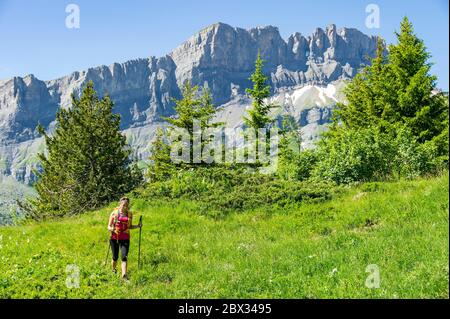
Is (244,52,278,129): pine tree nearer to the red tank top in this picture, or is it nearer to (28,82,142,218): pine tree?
(28,82,142,218): pine tree

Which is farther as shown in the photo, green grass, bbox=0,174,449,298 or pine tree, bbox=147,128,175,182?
pine tree, bbox=147,128,175,182

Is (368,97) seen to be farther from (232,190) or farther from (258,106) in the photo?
(232,190)

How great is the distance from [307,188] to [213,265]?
8.50 m

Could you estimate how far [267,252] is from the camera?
42.8ft

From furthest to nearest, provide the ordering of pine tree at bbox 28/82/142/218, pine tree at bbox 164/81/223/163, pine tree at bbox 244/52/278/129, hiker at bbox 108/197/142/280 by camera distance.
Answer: pine tree at bbox 244/52/278/129
pine tree at bbox 164/81/223/163
pine tree at bbox 28/82/142/218
hiker at bbox 108/197/142/280

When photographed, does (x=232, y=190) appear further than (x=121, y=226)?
Yes

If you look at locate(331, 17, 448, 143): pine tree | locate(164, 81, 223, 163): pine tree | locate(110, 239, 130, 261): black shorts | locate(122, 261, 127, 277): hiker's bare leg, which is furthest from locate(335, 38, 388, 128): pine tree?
locate(122, 261, 127, 277): hiker's bare leg

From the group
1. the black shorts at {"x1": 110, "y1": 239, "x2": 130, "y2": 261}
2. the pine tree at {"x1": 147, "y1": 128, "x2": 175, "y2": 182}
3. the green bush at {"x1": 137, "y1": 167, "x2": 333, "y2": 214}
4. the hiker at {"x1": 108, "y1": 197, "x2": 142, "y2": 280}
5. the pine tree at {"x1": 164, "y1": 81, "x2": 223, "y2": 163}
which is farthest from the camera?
the pine tree at {"x1": 164, "y1": 81, "x2": 223, "y2": 163}

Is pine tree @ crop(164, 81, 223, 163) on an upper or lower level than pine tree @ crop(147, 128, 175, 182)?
upper

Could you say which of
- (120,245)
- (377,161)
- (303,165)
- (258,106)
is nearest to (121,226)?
(120,245)

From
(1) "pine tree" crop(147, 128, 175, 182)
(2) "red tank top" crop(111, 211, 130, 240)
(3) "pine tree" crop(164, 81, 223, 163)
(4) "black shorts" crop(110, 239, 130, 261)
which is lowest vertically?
(4) "black shorts" crop(110, 239, 130, 261)

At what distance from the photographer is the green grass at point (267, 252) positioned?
978cm

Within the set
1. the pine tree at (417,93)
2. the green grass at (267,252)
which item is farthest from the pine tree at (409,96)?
the green grass at (267,252)

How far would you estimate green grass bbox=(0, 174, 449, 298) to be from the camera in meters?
9.78
